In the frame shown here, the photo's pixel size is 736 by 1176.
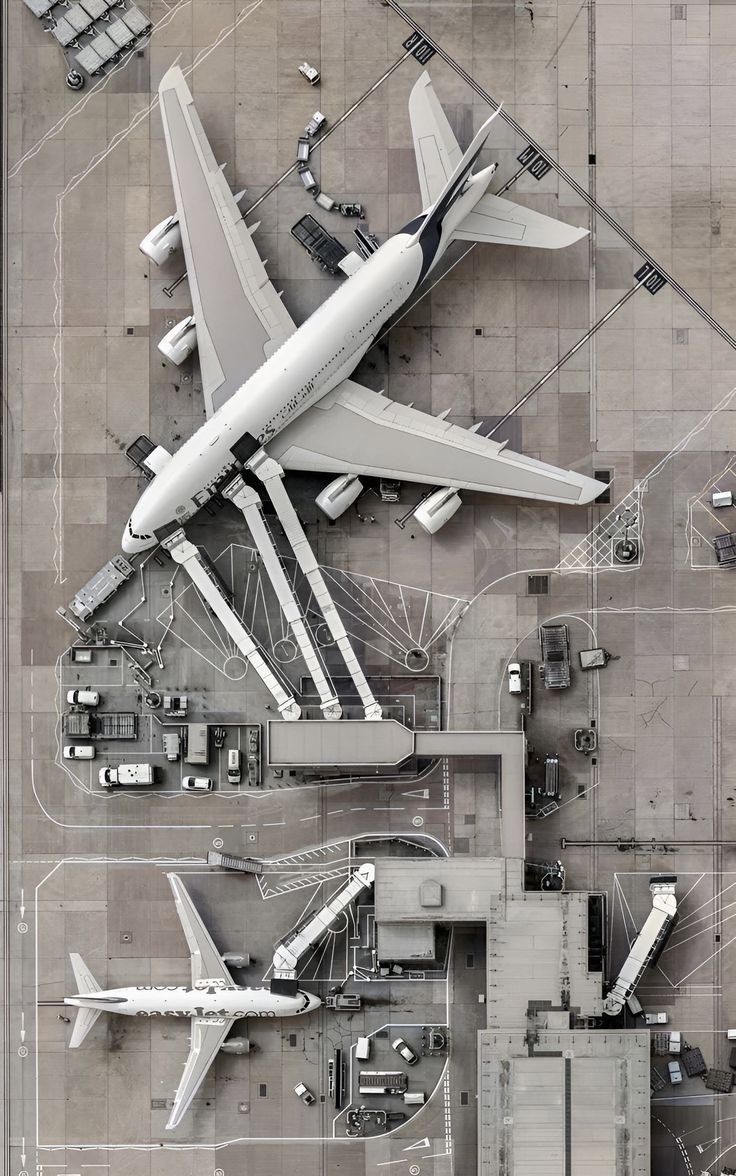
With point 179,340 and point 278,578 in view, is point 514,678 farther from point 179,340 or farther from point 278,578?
point 179,340

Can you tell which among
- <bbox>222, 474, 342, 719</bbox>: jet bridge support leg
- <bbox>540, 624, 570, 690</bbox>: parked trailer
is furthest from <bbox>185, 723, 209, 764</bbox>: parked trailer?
<bbox>540, 624, 570, 690</bbox>: parked trailer

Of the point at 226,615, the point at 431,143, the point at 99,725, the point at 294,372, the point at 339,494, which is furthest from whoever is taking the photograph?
the point at 99,725

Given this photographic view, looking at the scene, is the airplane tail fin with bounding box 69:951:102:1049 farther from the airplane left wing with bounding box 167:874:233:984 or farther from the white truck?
the white truck

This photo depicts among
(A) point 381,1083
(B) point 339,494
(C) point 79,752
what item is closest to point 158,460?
(B) point 339,494

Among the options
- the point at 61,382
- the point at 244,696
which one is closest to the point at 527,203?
the point at 61,382

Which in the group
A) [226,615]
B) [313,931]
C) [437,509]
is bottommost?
[313,931]

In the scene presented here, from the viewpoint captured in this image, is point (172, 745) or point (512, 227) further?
point (172, 745)

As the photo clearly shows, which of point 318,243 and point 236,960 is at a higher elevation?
point 318,243
